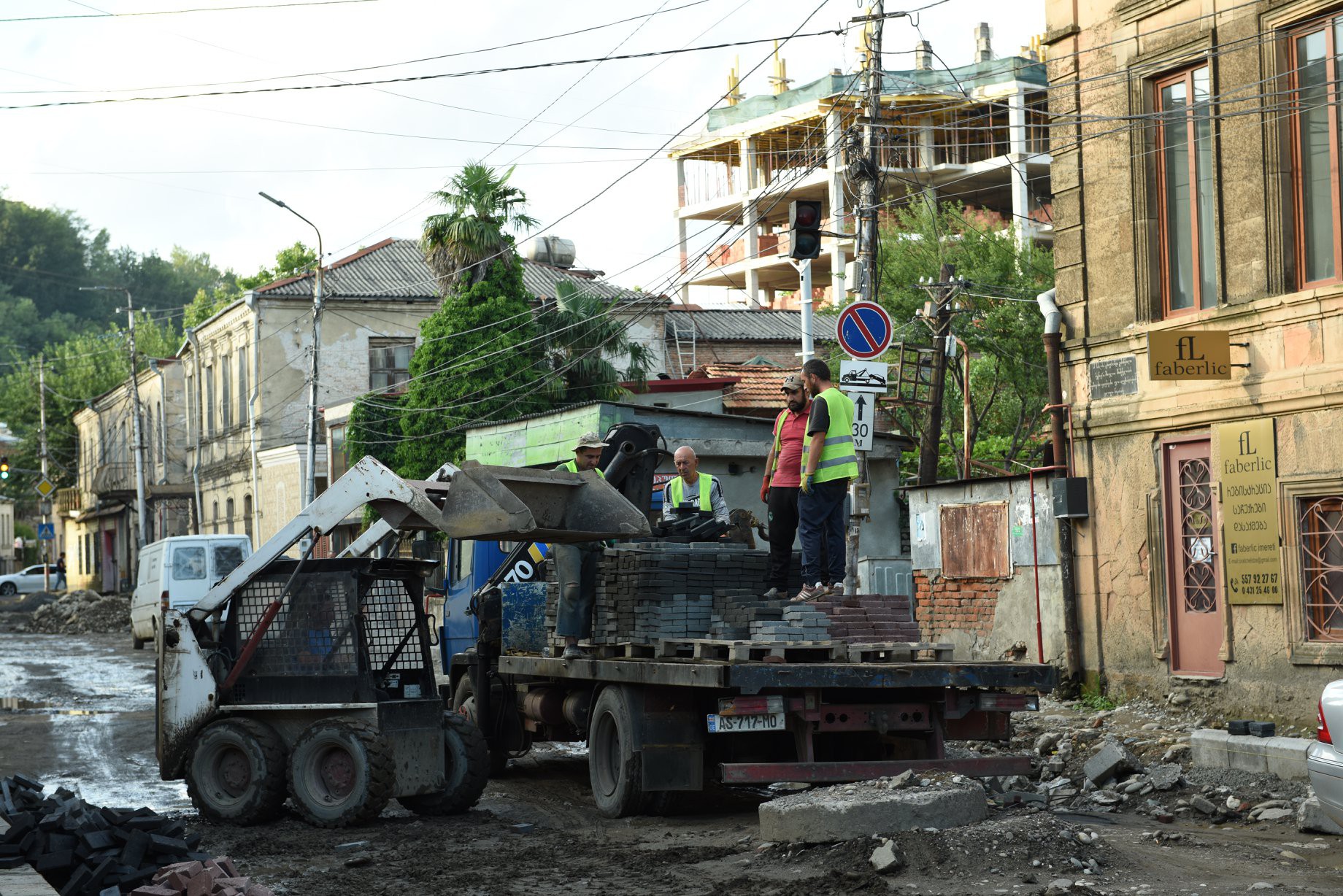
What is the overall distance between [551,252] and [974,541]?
31982 millimetres

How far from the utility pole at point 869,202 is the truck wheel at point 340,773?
24.1ft

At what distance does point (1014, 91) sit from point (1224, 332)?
49858mm

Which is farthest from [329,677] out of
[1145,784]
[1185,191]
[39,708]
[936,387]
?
[936,387]

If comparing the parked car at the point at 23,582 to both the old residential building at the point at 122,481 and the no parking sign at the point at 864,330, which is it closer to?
the old residential building at the point at 122,481

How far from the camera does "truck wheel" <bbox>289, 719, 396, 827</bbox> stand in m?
10.4

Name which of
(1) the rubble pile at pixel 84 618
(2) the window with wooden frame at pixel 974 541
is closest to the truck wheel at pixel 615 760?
(2) the window with wooden frame at pixel 974 541

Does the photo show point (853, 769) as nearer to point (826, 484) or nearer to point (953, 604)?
point (826, 484)

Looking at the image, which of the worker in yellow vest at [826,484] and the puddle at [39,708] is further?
the puddle at [39,708]

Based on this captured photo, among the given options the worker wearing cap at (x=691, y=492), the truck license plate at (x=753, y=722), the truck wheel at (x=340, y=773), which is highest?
the worker wearing cap at (x=691, y=492)

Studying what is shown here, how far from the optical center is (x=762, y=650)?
9.73m

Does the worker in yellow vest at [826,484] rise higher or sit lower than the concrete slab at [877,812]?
higher

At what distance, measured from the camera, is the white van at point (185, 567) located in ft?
102

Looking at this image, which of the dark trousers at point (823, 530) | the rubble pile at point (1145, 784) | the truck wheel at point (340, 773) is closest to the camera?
the rubble pile at point (1145, 784)

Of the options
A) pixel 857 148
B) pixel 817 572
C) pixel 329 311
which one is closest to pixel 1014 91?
pixel 329 311
